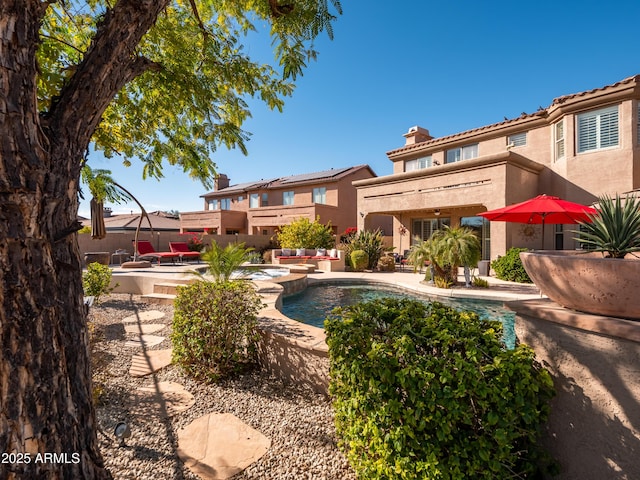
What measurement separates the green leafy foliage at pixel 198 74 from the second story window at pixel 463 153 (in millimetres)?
17117

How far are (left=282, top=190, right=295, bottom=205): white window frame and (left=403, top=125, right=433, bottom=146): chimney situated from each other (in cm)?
1240

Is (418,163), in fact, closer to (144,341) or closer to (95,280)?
(95,280)

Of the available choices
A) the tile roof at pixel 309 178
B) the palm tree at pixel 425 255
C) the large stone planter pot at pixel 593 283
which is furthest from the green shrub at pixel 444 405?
the tile roof at pixel 309 178

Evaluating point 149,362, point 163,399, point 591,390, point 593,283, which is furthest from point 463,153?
point 163,399

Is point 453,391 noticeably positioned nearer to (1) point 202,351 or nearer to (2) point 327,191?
(1) point 202,351

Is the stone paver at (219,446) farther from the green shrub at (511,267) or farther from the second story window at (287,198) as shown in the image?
the second story window at (287,198)

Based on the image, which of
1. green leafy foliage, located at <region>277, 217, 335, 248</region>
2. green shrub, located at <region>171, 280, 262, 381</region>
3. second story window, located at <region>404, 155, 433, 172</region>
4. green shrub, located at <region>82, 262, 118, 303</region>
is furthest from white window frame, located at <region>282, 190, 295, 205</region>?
green shrub, located at <region>171, 280, 262, 381</region>

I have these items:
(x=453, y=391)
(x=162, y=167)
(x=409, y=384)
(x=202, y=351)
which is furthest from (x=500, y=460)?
(x=162, y=167)

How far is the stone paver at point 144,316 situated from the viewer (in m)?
6.89

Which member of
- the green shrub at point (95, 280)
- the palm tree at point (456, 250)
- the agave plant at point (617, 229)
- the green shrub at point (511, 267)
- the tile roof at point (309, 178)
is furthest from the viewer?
the tile roof at point (309, 178)

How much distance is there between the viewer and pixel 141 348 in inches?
206

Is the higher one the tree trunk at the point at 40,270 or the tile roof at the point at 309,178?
the tile roof at the point at 309,178

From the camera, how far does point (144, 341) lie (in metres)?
5.58

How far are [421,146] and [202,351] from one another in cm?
2040
